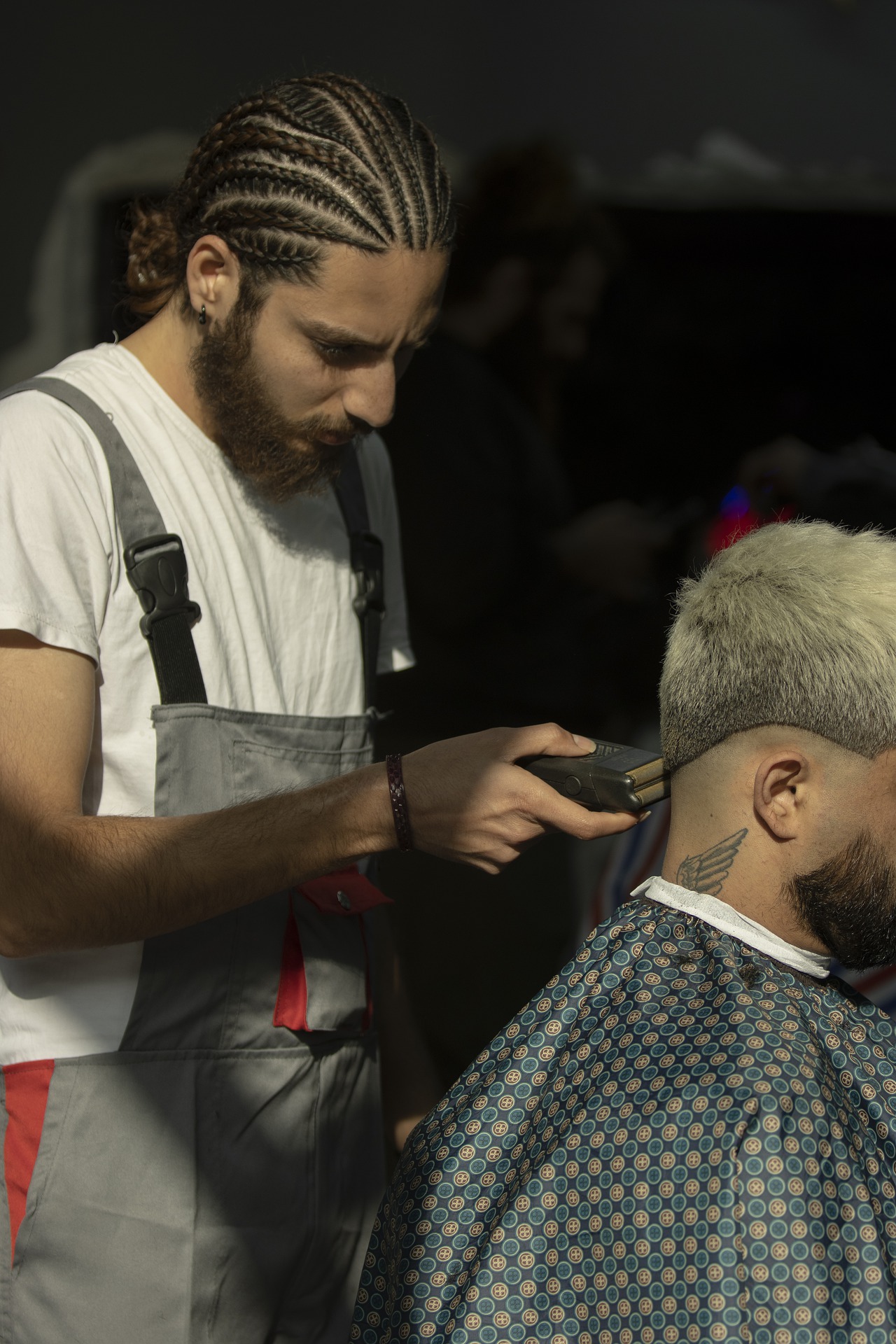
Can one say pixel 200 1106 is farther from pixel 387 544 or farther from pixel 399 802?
pixel 387 544

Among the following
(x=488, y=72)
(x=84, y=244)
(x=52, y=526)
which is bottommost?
(x=52, y=526)

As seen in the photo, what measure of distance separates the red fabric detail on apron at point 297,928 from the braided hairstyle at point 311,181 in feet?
2.50

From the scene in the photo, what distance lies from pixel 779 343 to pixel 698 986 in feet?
7.20

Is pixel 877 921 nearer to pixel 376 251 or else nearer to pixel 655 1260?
pixel 655 1260

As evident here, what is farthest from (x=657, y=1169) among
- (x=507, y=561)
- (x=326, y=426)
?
(x=507, y=561)

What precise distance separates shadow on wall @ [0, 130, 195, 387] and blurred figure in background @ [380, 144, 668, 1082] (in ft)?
2.37

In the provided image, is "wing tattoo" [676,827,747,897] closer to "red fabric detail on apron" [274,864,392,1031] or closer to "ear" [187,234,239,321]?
"red fabric detail on apron" [274,864,392,1031]

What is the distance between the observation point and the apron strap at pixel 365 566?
1833mm

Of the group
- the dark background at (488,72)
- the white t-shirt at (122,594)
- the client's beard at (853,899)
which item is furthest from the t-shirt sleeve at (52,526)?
the dark background at (488,72)

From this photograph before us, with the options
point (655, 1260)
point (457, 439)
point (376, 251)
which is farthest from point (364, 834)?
point (457, 439)

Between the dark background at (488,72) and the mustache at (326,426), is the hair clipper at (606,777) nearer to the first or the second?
the mustache at (326,426)

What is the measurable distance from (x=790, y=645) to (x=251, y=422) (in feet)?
2.36

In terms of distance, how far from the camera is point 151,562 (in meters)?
1.49

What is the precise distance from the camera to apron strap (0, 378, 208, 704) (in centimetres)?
149
